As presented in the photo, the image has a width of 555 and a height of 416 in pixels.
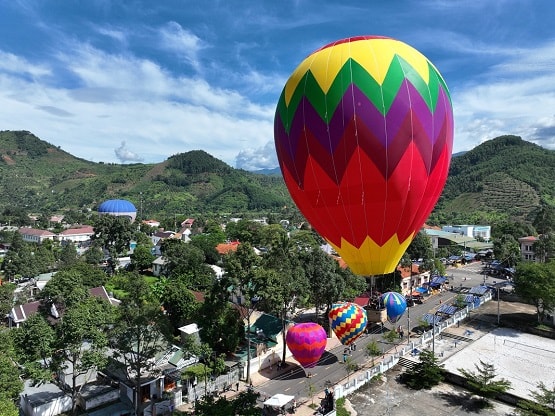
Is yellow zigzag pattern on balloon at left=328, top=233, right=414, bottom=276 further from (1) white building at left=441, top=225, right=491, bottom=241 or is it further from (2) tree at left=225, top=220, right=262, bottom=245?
(1) white building at left=441, top=225, right=491, bottom=241

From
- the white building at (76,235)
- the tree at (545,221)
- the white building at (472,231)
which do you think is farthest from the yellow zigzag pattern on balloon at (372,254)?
the tree at (545,221)

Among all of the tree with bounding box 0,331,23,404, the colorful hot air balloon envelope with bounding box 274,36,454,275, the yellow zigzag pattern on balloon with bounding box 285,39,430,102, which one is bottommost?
the tree with bounding box 0,331,23,404

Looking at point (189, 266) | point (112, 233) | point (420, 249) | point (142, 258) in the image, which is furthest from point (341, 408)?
point (112, 233)

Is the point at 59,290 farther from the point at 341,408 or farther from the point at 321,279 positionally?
the point at 341,408

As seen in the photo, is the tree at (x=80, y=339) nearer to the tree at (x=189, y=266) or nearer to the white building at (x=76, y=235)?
the tree at (x=189, y=266)

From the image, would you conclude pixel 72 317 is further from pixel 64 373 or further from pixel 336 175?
pixel 336 175

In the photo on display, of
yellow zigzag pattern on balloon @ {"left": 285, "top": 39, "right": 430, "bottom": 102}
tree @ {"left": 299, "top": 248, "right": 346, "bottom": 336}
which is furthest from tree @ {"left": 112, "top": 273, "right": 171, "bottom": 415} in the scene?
yellow zigzag pattern on balloon @ {"left": 285, "top": 39, "right": 430, "bottom": 102}

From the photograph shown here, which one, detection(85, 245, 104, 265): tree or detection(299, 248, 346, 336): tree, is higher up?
detection(299, 248, 346, 336): tree
